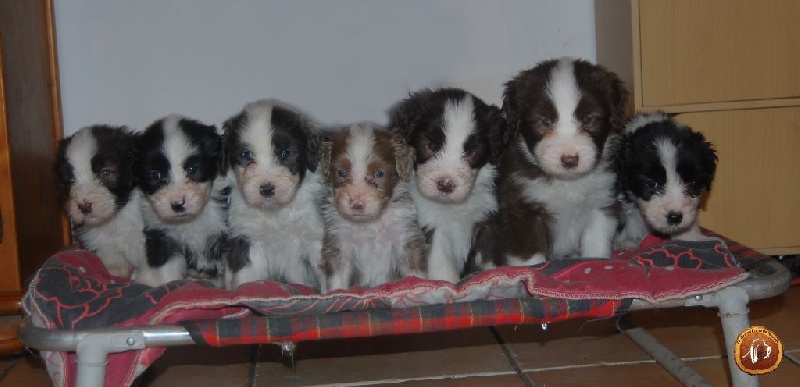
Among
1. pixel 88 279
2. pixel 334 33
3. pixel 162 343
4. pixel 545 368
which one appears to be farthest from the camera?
pixel 334 33

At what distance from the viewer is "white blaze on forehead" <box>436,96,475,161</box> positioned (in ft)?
11.5

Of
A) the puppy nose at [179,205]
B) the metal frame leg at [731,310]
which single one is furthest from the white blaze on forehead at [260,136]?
the metal frame leg at [731,310]

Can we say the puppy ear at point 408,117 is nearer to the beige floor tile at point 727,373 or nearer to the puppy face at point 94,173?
the puppy face at point 94,173

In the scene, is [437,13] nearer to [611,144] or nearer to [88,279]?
[611,144]

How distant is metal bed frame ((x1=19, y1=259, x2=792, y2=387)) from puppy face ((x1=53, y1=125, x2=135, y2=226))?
946 millimetres

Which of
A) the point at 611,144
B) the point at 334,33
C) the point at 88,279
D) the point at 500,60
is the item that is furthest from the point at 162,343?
the point at 500,60

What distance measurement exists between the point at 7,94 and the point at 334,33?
6.84 ft

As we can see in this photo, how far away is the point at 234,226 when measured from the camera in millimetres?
3824

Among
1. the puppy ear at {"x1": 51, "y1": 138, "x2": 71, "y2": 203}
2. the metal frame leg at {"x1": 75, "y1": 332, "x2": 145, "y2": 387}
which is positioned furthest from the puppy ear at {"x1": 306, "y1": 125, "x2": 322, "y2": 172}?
the metal frame leg at {"x1": 75, "y1": 332, "x2": 145, "y2": 387}

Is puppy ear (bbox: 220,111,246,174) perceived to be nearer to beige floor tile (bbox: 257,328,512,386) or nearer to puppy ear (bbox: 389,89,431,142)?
puppy ear (bbox: 389,89,431,142)

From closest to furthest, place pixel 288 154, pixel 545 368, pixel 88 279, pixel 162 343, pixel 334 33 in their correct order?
pixel 162 343
pixel 88 279
pixel 288 154
pixel 545 368
pixel 334 33

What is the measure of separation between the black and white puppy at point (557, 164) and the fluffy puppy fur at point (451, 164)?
0.11 metres

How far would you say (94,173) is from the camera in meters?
3.86

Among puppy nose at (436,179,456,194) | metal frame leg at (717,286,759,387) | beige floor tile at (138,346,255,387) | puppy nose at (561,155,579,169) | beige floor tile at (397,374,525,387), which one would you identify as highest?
→ puppy nose at (561,155,579,169)
